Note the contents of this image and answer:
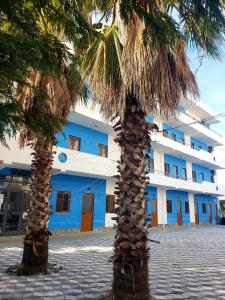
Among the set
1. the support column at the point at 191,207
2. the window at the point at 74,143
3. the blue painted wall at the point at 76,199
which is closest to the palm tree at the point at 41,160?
the blue painted wall at the point at 76,199

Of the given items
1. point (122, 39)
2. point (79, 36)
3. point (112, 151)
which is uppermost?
point (112, 151)

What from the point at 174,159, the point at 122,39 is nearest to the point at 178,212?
the point at 174,159

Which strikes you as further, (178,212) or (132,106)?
(178,212)

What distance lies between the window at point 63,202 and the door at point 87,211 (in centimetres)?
141

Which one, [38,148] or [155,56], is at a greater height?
[155,56]

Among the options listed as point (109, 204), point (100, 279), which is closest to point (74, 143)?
point (109, 204)

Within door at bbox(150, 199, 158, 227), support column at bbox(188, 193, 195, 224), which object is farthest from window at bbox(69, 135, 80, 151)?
support column at bbox(188, 193, 195, 224)

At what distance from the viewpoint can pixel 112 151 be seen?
21.1 m

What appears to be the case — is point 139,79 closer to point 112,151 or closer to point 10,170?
point 10,170

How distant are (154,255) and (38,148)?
6144 mm

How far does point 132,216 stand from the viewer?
4.49m

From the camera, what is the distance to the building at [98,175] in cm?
1457

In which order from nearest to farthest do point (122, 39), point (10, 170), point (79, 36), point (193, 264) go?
1. point (79, 36)
2. point (122, 39)
3. point (193, 264)
4. point (10, 170)

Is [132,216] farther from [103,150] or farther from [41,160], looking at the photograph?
[103,150]
